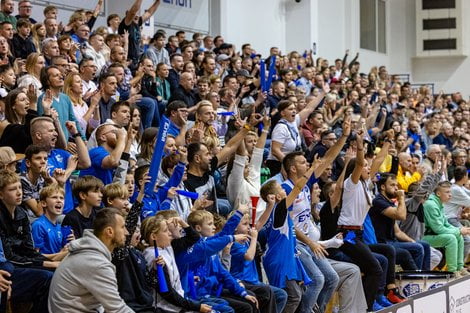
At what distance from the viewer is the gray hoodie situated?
555 centimetres

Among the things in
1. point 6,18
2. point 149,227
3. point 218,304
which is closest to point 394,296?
point 218,304

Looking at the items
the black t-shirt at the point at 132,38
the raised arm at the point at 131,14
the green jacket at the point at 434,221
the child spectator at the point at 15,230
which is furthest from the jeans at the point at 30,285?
the raised arm at the point at 131,14

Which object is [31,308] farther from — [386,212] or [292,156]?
[386,212]

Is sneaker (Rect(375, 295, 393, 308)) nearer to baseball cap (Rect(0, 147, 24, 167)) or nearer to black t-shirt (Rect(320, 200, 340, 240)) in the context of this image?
black t-shirt (Rect(320, 200, 340, 240))

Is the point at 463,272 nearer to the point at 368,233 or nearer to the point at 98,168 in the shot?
the point at 368,233

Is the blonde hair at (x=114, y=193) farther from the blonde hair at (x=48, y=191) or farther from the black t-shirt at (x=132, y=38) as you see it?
the black t-shirt at (x=132, y=38)

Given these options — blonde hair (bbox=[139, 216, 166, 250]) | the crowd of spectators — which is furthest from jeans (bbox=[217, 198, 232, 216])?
blonde hair (bbox=[139, 216, 166, 250])

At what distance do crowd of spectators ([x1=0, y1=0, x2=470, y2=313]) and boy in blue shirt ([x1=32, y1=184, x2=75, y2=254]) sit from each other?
0.01m

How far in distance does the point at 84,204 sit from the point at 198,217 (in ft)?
3.69

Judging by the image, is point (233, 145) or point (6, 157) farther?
point (233, 145)

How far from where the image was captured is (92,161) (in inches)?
325

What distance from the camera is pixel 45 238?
6.65 meters

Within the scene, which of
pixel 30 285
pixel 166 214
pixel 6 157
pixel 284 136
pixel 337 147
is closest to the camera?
pixel 30 285

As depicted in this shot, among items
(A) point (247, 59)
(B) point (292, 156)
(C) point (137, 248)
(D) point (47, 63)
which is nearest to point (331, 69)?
(A) point (247, 59)
